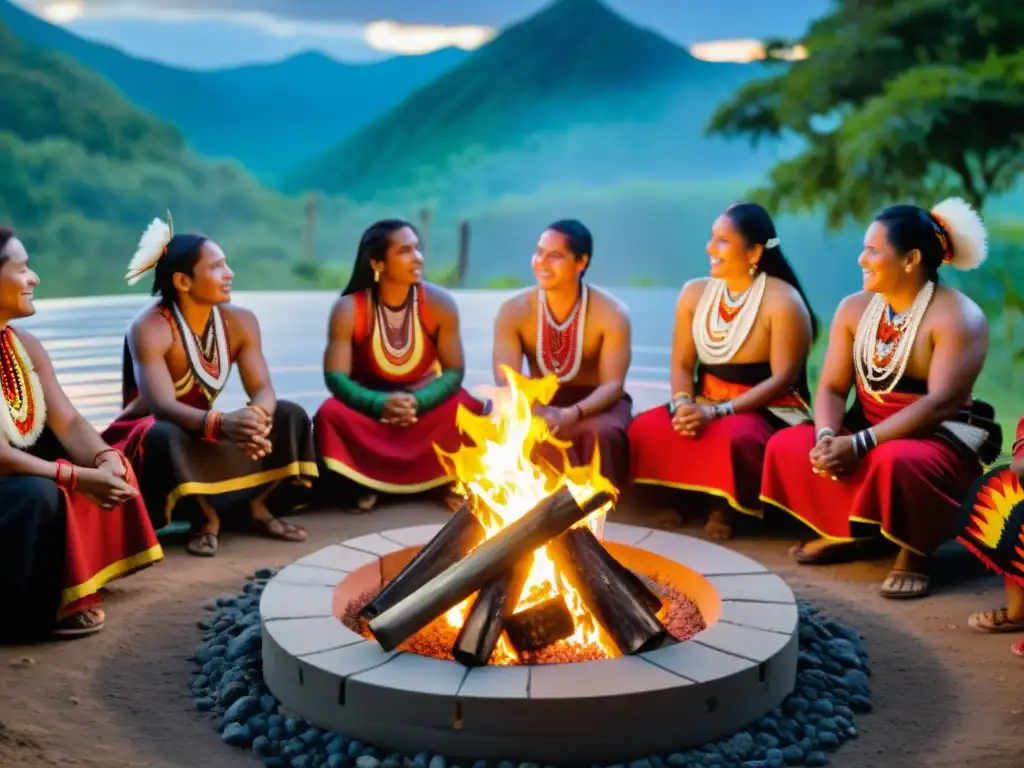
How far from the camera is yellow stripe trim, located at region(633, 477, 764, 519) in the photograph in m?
5.15

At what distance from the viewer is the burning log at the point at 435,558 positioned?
144 inches

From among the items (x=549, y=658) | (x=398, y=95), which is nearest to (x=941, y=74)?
(x=398, y=95)

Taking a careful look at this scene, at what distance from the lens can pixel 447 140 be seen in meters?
9.45

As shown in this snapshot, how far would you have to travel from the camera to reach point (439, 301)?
227 inches

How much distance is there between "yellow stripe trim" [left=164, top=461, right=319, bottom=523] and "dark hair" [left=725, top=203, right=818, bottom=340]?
7.88 feet

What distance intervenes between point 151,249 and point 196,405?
2.51ft

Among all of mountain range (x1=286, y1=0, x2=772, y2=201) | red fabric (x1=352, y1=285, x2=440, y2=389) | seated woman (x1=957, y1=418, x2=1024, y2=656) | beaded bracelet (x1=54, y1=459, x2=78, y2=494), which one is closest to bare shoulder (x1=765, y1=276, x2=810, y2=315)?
seated woman (x1=957, y1=418, x2=1024, y2=656)

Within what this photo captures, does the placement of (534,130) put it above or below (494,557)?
above

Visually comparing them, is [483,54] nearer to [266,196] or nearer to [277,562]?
[266,196]

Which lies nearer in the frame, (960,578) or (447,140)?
(960,578)

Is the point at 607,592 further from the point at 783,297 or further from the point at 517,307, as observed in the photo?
the point at 517,307

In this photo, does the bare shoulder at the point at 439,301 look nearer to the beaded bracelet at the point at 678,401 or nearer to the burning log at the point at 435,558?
the beaded bracelet at the point at 678,401

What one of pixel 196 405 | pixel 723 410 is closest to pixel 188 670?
pixel 196 405

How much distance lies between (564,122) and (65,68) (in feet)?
13.3
